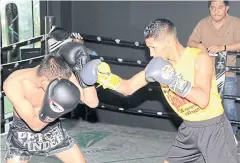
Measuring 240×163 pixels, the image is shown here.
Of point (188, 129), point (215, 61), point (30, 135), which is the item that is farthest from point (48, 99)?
point (215, 61)

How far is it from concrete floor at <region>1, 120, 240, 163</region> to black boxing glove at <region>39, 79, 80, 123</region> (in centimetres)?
152

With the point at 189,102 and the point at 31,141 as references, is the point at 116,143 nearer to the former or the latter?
the point at 31,141

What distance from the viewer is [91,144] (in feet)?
15.5

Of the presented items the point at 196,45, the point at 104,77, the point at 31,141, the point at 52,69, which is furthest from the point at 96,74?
the point at 196,45

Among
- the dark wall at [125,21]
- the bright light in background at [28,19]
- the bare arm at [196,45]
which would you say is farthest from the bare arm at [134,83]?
the bright light in background at [28,19]

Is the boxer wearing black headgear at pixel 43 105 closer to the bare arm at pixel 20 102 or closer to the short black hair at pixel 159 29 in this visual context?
the bare arm at pixel 20 102

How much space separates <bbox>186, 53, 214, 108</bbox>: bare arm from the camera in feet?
9.09

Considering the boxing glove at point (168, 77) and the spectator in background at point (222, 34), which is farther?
the spectator in background at point (222, 34)

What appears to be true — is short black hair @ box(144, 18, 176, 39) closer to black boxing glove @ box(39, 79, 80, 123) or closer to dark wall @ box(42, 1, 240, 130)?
black boxing glove @ box(39, 79, 80, 123)

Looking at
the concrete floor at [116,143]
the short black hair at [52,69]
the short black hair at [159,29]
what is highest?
the short black hair at [159,29]

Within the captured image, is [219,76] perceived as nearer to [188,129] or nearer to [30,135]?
[188,129]

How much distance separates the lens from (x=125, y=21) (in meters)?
5.61

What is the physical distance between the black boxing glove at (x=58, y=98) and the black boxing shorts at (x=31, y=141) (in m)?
0.33

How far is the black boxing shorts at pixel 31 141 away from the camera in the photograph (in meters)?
3.10
